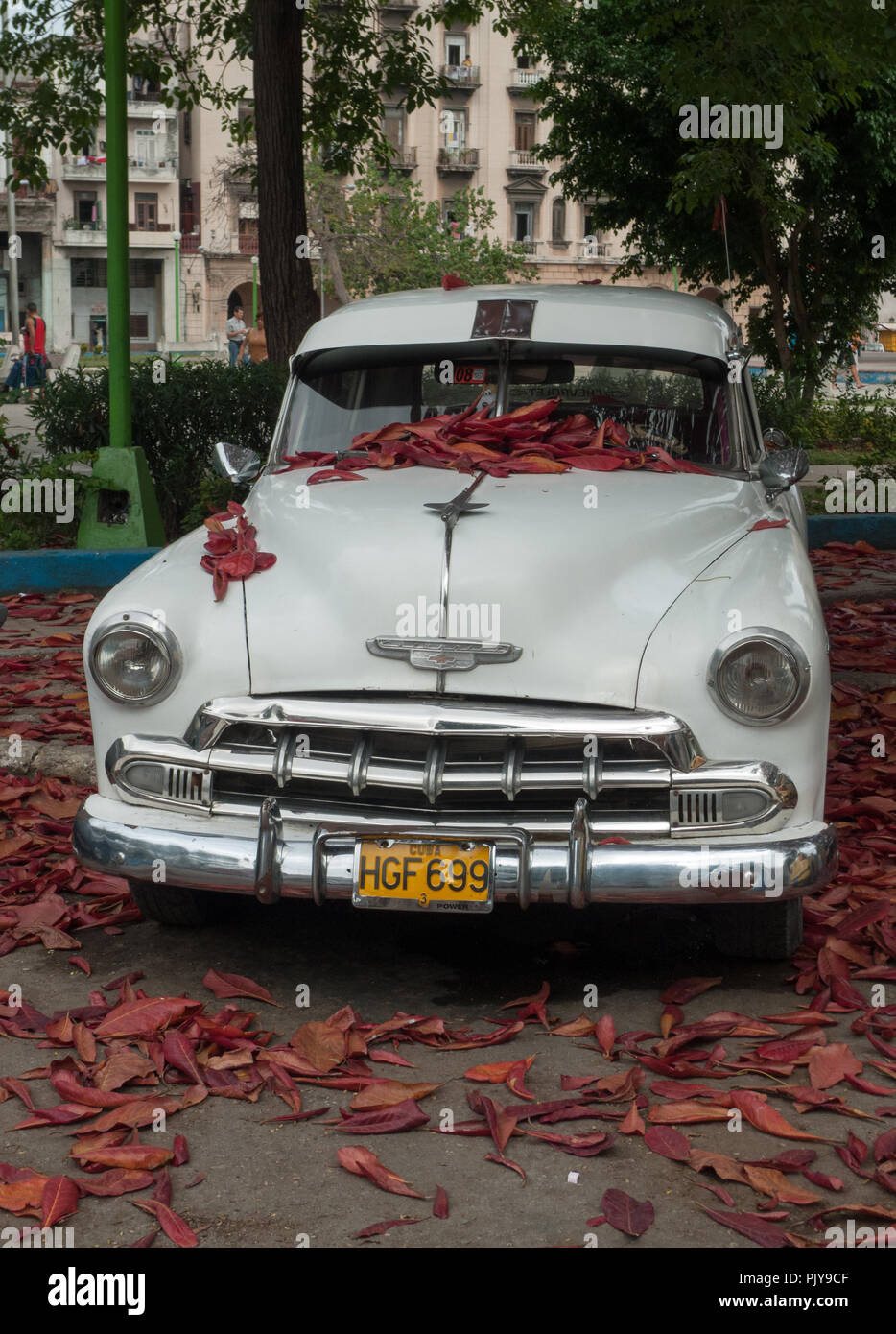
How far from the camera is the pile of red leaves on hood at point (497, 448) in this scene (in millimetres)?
4500

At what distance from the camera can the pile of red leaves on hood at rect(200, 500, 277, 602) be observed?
3900 millimetres

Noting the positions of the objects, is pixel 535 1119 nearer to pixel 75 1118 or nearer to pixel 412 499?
pixel 75 1118

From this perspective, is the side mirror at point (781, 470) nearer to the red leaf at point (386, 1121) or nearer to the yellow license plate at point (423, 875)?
the yellow license plate at point (423, 875)

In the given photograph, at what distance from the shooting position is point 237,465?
4.89 meters

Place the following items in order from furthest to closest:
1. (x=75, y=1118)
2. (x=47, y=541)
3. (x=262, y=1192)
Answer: (x=47, y=541) → (x=75, y=1118) → (x=262, y=1192)

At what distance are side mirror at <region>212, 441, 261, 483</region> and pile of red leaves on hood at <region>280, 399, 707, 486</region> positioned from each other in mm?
112

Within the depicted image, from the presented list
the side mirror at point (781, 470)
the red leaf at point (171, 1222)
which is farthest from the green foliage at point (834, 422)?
the red leaf at point (171, 1222)

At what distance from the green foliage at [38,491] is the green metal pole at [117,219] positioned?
42cm

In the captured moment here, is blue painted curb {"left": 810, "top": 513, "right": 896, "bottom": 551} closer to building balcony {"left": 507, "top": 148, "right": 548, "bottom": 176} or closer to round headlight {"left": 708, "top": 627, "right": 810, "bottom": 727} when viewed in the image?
round headlight {"left": 708, "top": 627, "right": 810, "bottom": 727}

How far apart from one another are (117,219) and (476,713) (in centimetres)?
654

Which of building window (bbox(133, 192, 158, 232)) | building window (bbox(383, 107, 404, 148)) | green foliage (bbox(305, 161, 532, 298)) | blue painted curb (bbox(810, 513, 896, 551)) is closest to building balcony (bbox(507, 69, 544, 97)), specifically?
building window (bbox(383, 107, 404, 148))
